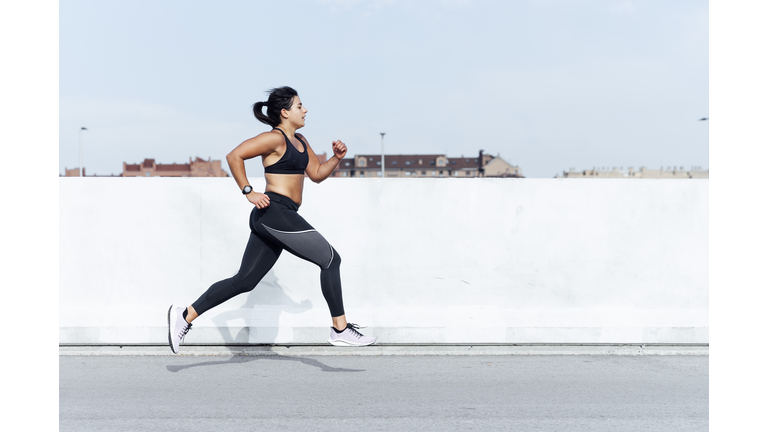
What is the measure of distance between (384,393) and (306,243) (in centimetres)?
117

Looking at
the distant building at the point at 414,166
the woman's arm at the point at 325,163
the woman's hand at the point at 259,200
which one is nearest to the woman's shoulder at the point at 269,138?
the woman's arm at the point at 325,163

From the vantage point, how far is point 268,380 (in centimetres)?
477

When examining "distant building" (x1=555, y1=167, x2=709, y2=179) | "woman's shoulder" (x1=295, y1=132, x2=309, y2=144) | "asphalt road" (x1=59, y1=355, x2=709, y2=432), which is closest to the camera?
"asphalt road" (x1=59, y1=355, x2=709, y2=432)

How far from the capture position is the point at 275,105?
5.03 metres

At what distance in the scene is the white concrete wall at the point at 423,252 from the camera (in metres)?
6.17

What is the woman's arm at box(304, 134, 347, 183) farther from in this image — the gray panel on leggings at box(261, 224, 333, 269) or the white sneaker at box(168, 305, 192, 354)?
the white sneaker at box(168, 305, 192, 354)

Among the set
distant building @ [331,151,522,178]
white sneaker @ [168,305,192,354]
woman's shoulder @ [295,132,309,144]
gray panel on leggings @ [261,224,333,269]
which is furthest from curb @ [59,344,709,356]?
distant building @ [331,151,522,178]

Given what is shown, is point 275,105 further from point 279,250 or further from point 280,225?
point 279,250

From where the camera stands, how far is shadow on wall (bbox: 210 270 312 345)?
5836 millimetres

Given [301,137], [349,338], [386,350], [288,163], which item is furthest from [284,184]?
[386,350]

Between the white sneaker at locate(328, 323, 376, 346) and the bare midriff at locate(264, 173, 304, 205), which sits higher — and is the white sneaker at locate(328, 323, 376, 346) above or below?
below

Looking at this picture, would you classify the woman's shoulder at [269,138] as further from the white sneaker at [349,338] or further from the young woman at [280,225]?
the white sneaker at [349,338]

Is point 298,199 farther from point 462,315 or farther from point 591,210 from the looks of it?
point 591,210

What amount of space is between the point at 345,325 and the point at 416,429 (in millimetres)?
1332
